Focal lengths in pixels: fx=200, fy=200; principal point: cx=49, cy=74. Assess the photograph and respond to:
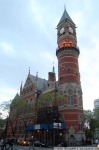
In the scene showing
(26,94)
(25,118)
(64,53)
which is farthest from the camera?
(26,94)

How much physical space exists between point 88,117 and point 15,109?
27114 millimetres

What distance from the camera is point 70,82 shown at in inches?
Result: 1954

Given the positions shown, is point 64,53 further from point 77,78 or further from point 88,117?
point 88,117

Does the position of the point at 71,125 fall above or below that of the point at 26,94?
below

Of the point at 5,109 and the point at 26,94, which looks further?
the point at 26,94

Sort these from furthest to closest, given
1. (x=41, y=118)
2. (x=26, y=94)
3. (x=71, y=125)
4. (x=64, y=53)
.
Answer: (x=26, y=94) → (x=64, y=53) → (x=41, y=118) → (x=71, y=125)

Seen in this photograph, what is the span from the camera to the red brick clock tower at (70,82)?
4588 cm

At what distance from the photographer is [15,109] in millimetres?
48750

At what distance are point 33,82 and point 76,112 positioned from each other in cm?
1889

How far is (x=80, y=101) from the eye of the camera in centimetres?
4984

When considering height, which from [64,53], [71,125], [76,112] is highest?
[64,53]

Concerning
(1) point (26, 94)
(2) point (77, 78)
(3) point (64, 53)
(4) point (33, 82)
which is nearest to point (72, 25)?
(3) point (64, 53)

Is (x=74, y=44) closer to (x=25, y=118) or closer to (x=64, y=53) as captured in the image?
(x=64, y=53)

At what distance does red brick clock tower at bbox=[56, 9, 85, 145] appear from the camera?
4588 centimetres
